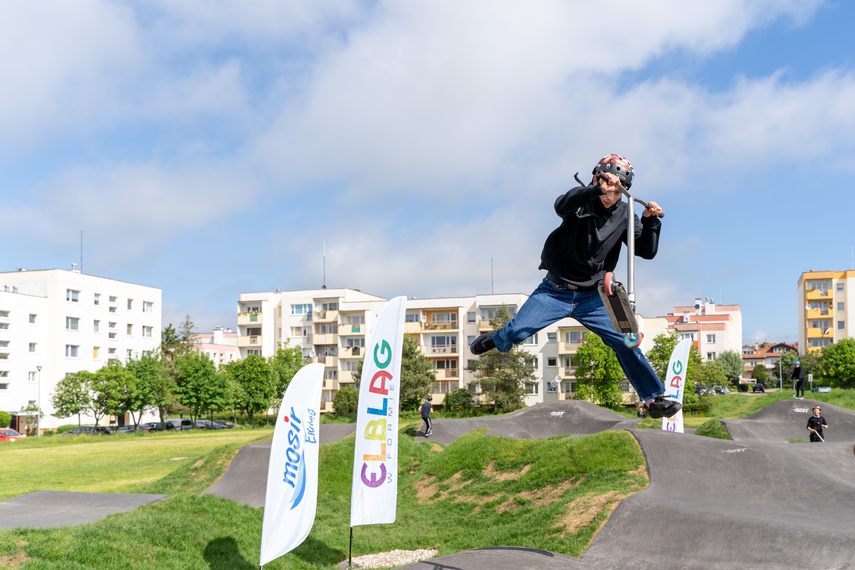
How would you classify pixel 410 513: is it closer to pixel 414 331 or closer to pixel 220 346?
pixel 414 331

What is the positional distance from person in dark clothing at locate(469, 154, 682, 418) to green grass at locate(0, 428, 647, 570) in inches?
364

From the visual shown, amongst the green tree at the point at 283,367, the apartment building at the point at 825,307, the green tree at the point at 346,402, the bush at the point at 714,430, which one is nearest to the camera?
the bush at the point at 714,430

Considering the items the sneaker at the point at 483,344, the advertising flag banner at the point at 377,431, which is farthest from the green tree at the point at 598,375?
the sneaker at the point at 483,344

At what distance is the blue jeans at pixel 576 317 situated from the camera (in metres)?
6.59

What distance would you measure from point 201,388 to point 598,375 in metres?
38.1

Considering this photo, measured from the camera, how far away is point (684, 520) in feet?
47.8

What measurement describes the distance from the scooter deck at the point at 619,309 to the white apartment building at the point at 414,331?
213 feet

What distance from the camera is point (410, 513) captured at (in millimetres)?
21812

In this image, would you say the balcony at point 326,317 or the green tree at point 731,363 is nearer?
the balcony at point 326,317

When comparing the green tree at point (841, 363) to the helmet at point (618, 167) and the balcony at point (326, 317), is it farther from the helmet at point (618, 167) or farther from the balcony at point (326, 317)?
the helmet at point (618, 167)

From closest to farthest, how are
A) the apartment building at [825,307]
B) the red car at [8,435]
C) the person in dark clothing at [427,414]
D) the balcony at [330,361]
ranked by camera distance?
the person in dark clothing at [427,414], the red car at [8,435], the balcony at [330,361], the apartment building at [825,307]

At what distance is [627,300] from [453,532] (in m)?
14.7

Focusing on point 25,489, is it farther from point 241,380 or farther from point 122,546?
point 241,380

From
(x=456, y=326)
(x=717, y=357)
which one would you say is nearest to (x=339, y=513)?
(x=456, y=326)
